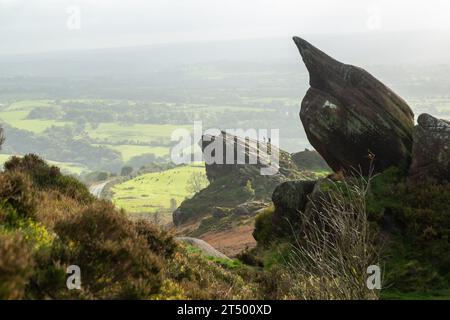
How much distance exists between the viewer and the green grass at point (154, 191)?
124m

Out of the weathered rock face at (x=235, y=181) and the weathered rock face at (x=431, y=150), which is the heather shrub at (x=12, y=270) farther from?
the weathered rock face at (x=235, y=181)

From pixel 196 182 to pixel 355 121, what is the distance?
11990 cm

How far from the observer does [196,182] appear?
478 ft

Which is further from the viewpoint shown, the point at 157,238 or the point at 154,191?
the point at 154,191

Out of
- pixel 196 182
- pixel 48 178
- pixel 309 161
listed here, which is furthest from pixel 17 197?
pixel 196 182

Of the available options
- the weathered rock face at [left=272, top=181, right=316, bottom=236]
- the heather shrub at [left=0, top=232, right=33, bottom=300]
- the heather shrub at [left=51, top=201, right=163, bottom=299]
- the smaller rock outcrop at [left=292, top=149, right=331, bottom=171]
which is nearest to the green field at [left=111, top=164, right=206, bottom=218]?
the smaller rock outcrop at [left=292, top=149, right=331, bottom=171]

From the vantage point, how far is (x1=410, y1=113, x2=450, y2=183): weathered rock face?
2398 cm

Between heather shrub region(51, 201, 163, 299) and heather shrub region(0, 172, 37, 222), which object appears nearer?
heather shrub region(51, 201, 163, 299)

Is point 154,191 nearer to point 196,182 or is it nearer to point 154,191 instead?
point 154,191

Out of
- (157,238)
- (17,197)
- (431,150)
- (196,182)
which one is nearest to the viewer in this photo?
(17,197)

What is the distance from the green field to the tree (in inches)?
61.5

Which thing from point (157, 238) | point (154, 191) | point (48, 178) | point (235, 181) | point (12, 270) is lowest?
point (154, 191)

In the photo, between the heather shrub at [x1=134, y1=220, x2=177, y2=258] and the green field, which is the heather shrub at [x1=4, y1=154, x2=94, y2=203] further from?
the green field

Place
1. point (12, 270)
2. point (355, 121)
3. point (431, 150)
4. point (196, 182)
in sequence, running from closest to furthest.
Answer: point (12, 270), point (431, 150), point (355, 121), point (196, 182)
